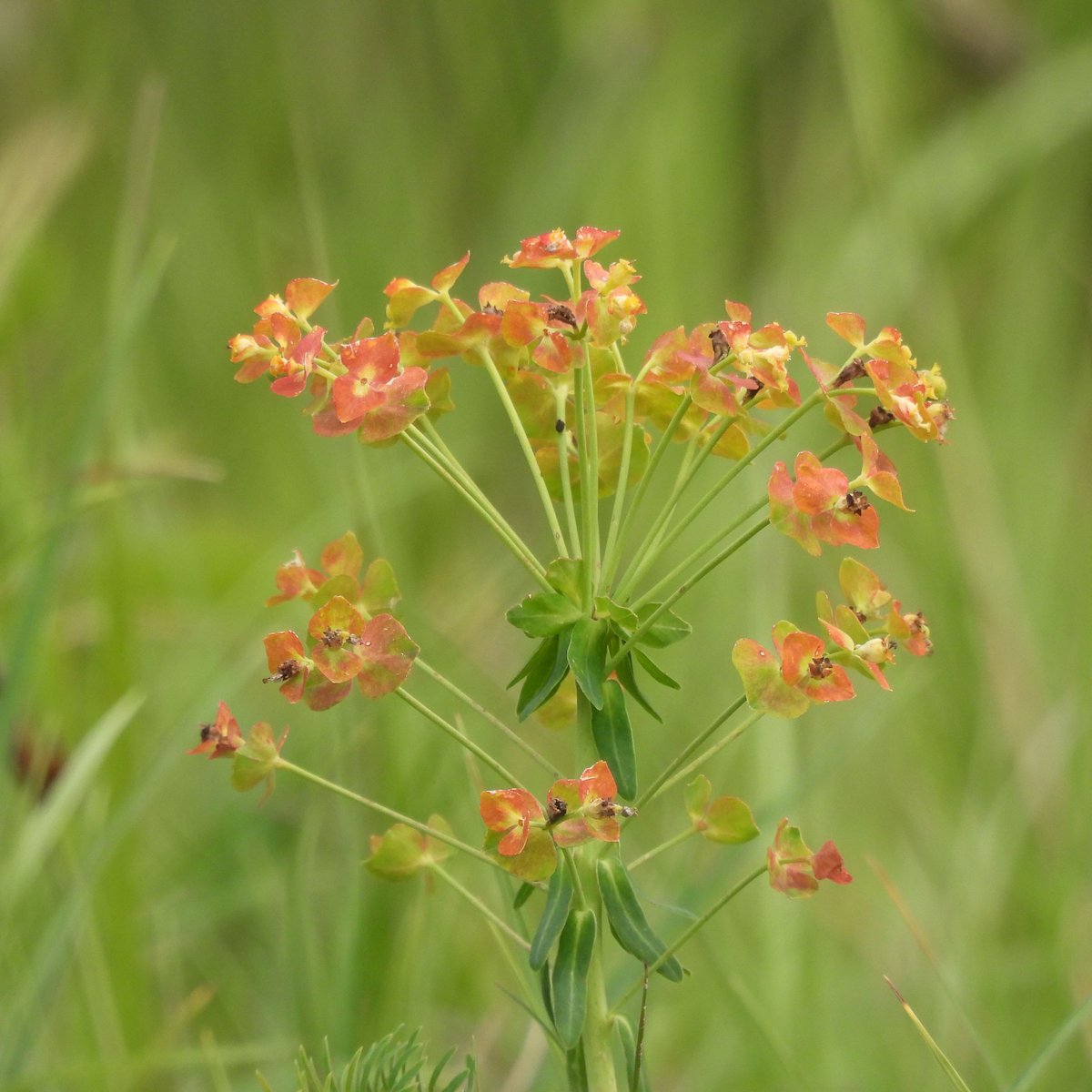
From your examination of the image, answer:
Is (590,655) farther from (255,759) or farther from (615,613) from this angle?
(255,759)

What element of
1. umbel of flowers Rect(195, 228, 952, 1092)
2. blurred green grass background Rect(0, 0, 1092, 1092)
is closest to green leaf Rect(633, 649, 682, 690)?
umbel of flowers Rect(195, 228, 952, 1092)

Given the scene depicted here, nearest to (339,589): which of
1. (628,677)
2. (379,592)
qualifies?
(379,592)

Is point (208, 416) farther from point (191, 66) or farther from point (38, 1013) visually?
point (38, 1013)

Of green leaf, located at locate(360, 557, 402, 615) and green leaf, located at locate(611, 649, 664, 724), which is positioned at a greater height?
green leaf, located at locate(360, 557, 402, 615)

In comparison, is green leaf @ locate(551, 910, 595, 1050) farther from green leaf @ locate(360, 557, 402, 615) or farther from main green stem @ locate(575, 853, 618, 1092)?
green leaf @ locate(360, 557, 402, 615)

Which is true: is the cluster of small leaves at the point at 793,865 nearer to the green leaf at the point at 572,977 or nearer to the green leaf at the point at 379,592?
the green leaf at the point at 572,977

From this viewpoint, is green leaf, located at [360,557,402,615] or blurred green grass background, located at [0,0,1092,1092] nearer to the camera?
green leaf, located at [360,557,402,615]

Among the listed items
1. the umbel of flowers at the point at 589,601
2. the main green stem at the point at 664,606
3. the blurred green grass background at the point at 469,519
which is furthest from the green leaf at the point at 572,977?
the blurred green grass background at the point at 469,519
